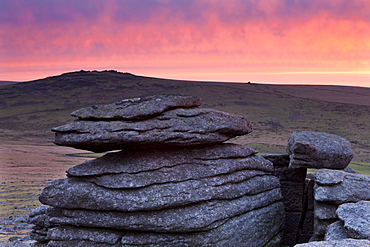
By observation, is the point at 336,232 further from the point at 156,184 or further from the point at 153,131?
the point at 153,131

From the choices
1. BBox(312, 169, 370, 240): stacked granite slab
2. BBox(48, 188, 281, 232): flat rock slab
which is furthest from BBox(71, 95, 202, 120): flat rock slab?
BBox(312, 169, 370, 240): stacked granite slab

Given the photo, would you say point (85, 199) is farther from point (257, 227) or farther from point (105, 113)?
point (257, 227)

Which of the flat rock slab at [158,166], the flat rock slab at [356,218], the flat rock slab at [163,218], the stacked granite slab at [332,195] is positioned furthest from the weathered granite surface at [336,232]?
the flat rock slab at [158,166]

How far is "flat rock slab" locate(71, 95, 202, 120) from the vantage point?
717 inches

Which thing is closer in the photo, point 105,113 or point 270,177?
point 105,113

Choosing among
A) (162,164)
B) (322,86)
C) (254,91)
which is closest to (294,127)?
(254,91)

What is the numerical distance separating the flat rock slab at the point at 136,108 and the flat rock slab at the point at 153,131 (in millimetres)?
295

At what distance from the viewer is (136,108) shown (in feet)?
61.2

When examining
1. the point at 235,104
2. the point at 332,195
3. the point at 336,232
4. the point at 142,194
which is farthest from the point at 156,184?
the point at 235,104

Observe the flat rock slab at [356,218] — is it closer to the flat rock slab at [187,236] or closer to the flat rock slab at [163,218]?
the flat rock slab at [187,236]

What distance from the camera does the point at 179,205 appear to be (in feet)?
56.0

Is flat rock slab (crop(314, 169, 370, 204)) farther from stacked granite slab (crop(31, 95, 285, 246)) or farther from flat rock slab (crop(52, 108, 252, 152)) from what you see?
flat rock slab (crop(52, 108, 252, 152))

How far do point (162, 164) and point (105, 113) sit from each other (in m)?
3.84

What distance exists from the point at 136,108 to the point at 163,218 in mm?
5513
